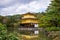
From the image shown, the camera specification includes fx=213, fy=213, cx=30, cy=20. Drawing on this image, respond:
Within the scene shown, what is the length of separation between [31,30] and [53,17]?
5077mm

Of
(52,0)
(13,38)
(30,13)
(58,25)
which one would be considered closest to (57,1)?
(52,0)

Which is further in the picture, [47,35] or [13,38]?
[47,35]

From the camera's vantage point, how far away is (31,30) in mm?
22609

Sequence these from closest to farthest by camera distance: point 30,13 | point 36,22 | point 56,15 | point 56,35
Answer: point 56,35 < point 56,15 < point 36,22 < point 30,13

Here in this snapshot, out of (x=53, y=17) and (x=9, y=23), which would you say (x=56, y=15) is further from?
(x=9, y=23)

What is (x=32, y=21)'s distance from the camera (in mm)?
30875

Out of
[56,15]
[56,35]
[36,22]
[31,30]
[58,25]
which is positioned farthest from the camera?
[36,22]

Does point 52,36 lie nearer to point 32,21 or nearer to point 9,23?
point 9,23

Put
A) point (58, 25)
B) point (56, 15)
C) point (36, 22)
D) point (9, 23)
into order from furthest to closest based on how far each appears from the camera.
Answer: point (36, 22) < point (9, 23) < point (58, 25) < point (56, 15)

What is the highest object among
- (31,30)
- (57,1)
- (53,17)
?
(57,1)

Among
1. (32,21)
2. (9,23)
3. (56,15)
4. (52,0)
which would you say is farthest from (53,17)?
(32,21)

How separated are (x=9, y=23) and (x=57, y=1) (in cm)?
888

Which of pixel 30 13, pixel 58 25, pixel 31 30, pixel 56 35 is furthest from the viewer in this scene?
pixel 30 13

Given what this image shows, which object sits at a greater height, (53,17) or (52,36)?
(53,17)
